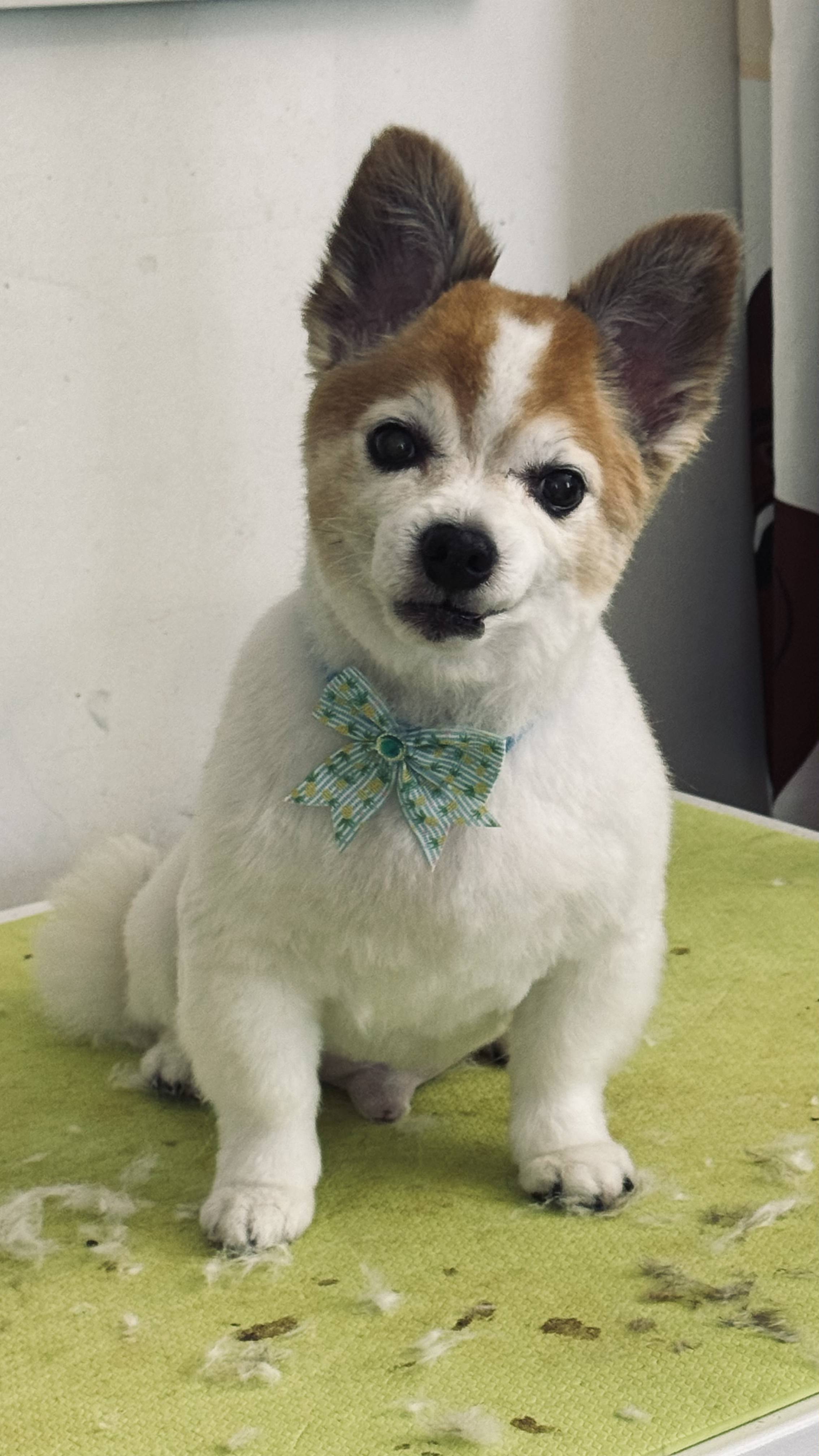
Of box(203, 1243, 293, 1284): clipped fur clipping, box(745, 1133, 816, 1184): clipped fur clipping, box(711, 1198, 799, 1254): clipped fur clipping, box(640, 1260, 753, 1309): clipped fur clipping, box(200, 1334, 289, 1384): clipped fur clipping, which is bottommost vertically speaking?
box(745, 1133, 816, 1184): clipped fur clipping

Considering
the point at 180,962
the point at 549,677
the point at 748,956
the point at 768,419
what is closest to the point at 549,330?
the point at 549,677

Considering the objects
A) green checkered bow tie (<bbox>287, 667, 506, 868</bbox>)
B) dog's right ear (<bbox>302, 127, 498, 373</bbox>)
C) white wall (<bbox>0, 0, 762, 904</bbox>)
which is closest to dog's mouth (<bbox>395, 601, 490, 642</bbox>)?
green checkered bow tie (<bbox>287, 667, 506, 868</bbox>)

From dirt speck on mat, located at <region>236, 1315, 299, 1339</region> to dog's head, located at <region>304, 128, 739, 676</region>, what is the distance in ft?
1.56

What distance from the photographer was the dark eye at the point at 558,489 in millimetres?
1132

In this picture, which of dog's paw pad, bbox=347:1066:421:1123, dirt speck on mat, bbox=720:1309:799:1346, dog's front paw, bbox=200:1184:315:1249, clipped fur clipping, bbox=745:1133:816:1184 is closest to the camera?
dirt speck on mat, bbox=720:1309:799:1346

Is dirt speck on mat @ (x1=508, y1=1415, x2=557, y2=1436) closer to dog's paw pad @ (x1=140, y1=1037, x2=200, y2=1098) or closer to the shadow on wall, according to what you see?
dog's paw pad @ (x1=140, y1=1037, x2=200, y2=1098)

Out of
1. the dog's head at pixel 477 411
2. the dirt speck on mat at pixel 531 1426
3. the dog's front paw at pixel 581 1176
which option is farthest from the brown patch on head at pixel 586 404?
the dirt speck on mat at pixel 531 1426

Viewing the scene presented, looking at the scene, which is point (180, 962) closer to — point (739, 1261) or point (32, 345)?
point (739, 1261)

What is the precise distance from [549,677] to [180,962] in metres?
0.38

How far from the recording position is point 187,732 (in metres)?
2.27

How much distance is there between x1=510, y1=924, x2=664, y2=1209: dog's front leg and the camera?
1.32 metres

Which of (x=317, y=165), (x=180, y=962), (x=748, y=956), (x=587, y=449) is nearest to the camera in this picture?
(x=587, y=449)

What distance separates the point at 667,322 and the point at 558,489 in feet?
0.61

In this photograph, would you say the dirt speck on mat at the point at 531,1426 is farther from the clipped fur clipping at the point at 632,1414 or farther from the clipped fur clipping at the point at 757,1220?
the clipped fur clipping at the point at 757,1220
